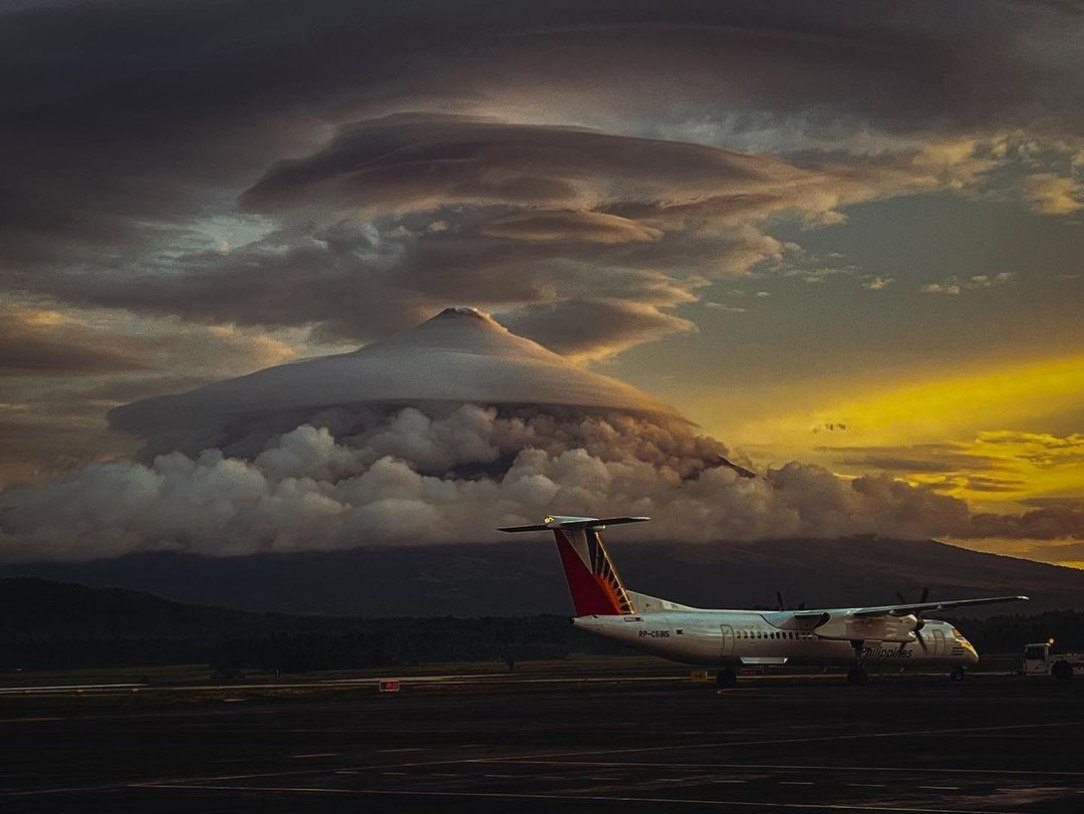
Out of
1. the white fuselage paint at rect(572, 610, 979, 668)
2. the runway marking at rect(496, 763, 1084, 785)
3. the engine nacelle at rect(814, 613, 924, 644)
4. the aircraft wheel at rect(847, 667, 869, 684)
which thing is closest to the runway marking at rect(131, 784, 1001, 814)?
the runway marking at rect(496, 763, 1084, 785)

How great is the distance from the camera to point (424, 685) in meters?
119

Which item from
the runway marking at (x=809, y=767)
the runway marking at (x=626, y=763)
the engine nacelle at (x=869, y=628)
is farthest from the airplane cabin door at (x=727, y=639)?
the runway marking at (x=809, y=767)

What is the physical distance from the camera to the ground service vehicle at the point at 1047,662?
118 meters

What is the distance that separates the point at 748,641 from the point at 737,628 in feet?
5.29

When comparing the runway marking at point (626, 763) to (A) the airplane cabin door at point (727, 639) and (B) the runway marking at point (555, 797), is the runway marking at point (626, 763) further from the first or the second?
(A) the airplane cabin door at point (727, 639)

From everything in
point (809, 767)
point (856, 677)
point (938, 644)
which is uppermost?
Result: point (938, 644)

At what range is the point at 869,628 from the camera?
114625mm

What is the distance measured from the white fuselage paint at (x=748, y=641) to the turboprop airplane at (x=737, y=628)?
7 centimetres

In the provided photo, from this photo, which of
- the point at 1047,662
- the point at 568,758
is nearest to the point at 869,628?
the point at 1047,662

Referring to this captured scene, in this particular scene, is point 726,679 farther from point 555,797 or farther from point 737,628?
point 555,797

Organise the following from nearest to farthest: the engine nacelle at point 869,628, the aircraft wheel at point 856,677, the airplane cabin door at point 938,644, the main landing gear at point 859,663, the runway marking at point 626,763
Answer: the runway marking at point 626,763
the aircraft wheel at point 856,677
the main landing gear at point 859,663
the engine nacelle at point 869,628
the airplane cabin door at point 938,644

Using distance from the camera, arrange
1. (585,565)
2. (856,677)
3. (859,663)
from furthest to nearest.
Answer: (859,663) < (856,677) < (585,565)

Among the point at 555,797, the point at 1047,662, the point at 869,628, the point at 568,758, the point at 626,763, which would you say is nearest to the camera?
the point at 555,797

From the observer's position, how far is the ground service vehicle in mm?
118312
